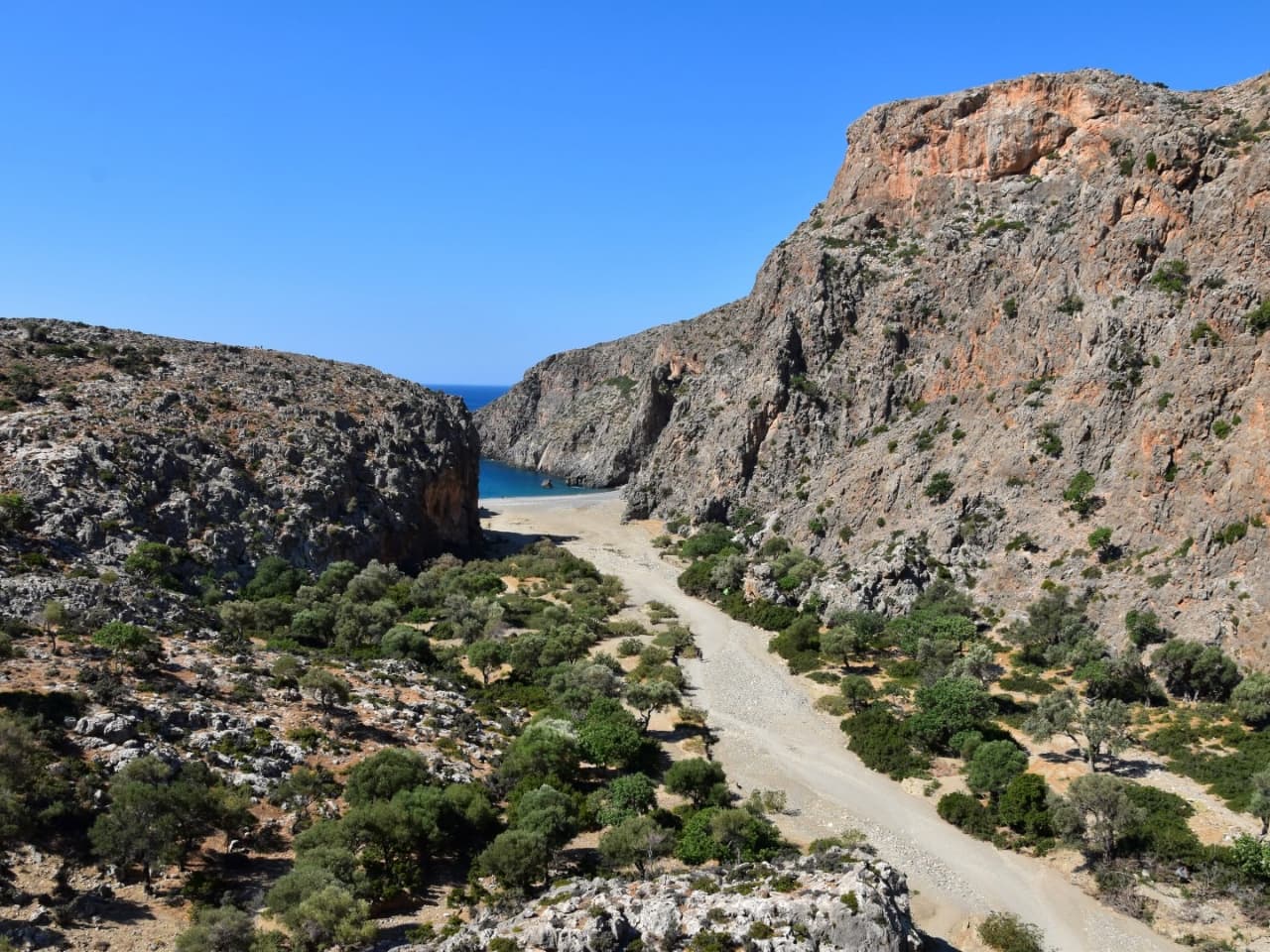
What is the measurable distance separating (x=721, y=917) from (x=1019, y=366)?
184 feet

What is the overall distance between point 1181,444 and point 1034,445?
9.92m

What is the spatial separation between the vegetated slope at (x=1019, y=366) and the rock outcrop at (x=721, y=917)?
103 ft

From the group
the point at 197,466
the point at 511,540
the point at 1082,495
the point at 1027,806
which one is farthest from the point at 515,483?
the point at 1027,806

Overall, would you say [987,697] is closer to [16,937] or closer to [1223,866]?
[1223,866]

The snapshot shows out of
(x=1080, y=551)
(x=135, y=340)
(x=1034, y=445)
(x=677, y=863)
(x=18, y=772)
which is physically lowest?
(x=677, y=863)

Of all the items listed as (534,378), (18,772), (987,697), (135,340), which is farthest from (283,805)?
(534,378)

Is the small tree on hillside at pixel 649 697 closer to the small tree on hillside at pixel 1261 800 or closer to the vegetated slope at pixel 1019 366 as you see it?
the vegetated slope at pixel 1019 366

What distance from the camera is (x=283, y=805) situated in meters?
28.6

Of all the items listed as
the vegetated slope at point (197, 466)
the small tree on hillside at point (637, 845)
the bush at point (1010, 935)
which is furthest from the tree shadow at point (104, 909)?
the bush at point (1010, 935)

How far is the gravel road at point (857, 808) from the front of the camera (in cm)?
2605

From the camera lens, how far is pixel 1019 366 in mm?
65250

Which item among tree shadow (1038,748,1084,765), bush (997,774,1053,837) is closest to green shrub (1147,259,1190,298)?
tree shadow (1038,748,1084,765)

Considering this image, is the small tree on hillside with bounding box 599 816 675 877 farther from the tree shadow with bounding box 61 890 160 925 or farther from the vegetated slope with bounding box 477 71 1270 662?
the vegetated slope with bounding box 477 71 1270 662

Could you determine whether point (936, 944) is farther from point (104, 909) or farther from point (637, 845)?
point (104, 909)
